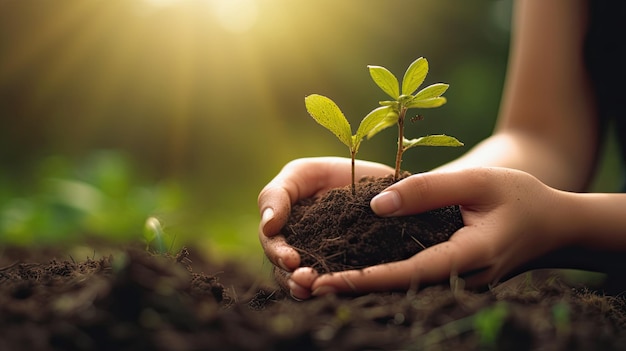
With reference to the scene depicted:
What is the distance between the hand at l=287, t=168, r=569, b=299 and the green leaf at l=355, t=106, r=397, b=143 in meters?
0.21

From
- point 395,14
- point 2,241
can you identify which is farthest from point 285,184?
point 395,14

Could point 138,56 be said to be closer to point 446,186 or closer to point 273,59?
point 273,59

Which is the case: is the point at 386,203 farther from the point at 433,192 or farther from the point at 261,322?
the point at 261,322

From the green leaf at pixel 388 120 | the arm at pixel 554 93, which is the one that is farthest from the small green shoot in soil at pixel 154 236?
the arm at pixel 554 93

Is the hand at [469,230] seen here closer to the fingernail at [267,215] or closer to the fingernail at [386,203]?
the fingernail at [386,203]

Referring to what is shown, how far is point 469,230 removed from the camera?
1.32 metres

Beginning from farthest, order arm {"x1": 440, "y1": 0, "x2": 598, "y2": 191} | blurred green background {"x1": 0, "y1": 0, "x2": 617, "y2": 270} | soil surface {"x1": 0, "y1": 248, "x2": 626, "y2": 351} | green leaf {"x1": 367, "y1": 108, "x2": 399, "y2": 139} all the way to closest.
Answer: blurred green background {"x1": 0, "y1": 0, "x2": 617, "y2": 270} < arm {"x1": 440, "y1": 0, "x2": 598, "y2": 191} < green leaf {"x1": 367, "y1": 108, "x2": 399, "y2": 139} < soil surface {"x1": 0, "y1": 248, "x2": 626, "y2": 351}

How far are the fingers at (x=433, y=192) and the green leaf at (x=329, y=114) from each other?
0.76 ft

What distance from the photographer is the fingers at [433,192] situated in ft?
4.21

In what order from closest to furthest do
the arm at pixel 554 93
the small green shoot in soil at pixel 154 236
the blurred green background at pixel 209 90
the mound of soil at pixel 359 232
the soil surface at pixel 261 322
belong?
the soil surface at pixel 261 322 < the mound of soil at pixel 359 232 < the small green shoot in soil at pixel 154 236 < the arm at pixel 554 93 < the blurred green background at pixel 209 90

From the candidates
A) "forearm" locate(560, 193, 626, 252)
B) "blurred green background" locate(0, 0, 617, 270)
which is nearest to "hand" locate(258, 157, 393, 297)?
"forearm" locate(560, 193, 626, 252)

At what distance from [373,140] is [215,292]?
19.5ft

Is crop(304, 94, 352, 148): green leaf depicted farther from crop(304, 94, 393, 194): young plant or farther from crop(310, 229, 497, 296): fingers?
crop(310, 229, 497, 296): fingers

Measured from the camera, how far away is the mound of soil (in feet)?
4.33
